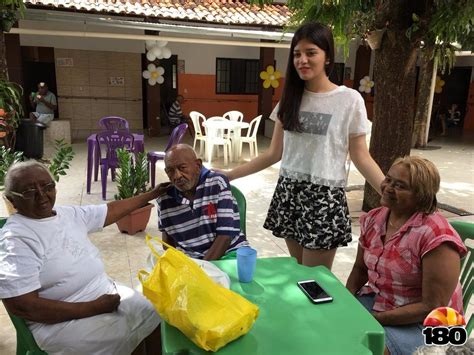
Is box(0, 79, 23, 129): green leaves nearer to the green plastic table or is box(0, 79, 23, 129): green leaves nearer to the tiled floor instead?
the tiled floor

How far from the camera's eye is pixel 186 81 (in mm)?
11805

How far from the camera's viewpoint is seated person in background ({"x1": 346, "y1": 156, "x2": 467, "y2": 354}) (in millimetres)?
1618

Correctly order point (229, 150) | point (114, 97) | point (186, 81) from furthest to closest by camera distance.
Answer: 1. point (186, 81)
2. point (114, 97)
3. point (229, 150)

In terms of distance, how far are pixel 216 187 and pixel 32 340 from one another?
107 cm

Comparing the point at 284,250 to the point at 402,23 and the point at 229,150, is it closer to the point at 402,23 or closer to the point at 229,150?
the point at 402,23

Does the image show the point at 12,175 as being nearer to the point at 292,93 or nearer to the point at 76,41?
the point at 292,93

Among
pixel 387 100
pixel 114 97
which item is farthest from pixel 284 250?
pixel 114 97

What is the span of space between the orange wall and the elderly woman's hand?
10507 mm

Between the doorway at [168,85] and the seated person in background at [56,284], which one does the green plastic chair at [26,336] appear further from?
the doorway at [168,85]

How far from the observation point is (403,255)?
5.68 ft

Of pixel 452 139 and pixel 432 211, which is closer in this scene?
pixel 432 211

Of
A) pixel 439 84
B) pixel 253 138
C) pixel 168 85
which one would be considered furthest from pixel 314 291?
pixel 439 84

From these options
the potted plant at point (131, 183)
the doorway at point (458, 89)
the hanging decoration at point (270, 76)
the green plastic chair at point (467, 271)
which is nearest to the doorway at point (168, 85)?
the hanging decoration at point (270, 76)

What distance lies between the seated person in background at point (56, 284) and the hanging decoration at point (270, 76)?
9.69 meters
